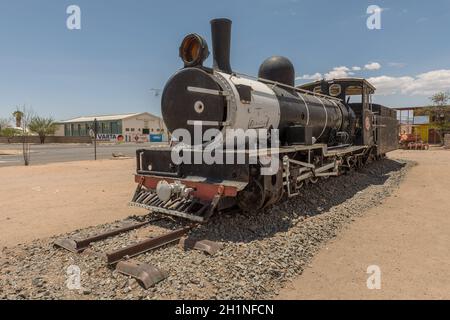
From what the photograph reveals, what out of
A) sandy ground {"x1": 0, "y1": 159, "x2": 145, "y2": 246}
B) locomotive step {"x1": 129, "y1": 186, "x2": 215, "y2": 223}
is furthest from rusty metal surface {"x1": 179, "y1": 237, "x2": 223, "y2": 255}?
sandy ground {"x1": 0, "y1": 159, "x2": 145, "y2": 246}

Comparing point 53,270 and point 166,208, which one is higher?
point 166,208

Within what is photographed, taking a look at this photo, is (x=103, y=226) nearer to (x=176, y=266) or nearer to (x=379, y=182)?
(x=176, y=266)

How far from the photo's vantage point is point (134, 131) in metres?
72.2

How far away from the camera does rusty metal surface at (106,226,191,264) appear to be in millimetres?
4184

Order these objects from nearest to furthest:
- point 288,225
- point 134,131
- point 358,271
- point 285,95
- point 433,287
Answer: point 433,287, point 358,271, point 288,225, point 285,95, point 134,131

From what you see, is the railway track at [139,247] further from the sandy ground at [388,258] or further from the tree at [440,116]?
the tree at [440,116]

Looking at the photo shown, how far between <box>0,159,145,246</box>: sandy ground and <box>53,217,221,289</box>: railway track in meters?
1.50

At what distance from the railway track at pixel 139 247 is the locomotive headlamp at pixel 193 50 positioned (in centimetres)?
276

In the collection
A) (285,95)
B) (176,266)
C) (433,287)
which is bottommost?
(433,287)

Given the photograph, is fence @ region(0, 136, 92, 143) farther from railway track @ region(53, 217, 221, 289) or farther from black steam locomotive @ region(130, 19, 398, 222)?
railway track @ region(53, 217, 221, 289)

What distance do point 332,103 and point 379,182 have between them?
3296 millimetres

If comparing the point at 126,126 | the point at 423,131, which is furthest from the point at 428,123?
the point at 126,126

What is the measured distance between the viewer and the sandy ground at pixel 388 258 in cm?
397
